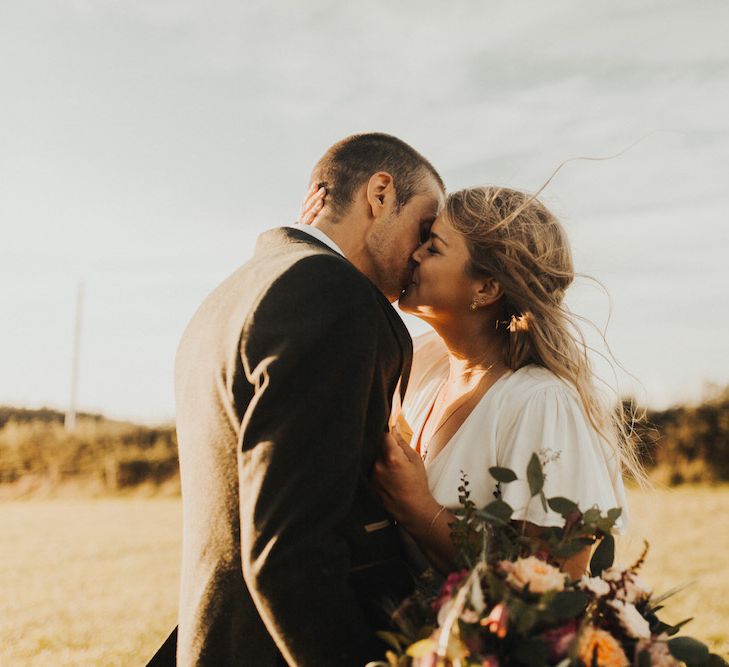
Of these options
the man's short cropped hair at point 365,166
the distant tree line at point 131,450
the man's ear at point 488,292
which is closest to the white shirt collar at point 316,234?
the man's short cropped hair at point 365,166

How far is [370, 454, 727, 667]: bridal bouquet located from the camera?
1844 millimetres

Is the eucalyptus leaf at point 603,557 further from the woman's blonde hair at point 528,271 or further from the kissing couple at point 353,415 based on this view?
the woman's blonde hair at point 528,271

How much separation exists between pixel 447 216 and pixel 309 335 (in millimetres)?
1594

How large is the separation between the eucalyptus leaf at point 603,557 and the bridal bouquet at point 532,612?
3 cm

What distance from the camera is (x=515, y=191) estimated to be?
356 cm

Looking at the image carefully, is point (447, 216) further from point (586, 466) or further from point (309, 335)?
point (309, 335)

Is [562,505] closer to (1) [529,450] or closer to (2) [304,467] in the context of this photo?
(1) [529,450]

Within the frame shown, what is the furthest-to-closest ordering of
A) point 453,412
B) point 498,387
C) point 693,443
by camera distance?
point 693,443
point 453,412
point 498,387

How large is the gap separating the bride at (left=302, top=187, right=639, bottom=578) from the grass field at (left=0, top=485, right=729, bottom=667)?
633 mm

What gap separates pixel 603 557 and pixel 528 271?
4.59ft

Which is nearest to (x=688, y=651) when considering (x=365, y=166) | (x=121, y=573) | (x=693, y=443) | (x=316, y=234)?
(x=316, y=234)

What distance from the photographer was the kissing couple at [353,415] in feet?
6.77

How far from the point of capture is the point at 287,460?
204cm

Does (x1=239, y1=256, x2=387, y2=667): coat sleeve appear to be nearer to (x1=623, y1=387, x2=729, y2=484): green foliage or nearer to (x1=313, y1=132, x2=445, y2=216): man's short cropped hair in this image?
(x1=313, y1=132, x2=445, y2=216): man's short cropped hair
